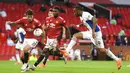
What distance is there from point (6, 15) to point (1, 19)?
1.29 meters

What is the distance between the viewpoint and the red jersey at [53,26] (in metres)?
16.8

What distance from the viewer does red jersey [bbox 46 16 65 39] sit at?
1681 cm

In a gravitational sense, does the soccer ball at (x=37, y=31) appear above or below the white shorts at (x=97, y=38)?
above

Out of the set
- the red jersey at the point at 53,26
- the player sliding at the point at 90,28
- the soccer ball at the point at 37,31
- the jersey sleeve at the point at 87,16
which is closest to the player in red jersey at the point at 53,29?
the red jersey at the point at 53,26

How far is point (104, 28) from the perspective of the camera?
137 feet

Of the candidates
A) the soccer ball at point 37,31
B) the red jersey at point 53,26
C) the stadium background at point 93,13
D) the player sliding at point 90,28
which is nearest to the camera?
the soccer ball at point 37,31

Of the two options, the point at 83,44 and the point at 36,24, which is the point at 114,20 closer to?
the point at 83,44

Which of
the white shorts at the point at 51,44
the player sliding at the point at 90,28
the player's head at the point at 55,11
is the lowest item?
the white shorts at the point at 51,44

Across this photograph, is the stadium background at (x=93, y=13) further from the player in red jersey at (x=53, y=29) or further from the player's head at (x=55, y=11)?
the player's head at (x=55, y=11)

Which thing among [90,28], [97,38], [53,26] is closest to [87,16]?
[90,28]

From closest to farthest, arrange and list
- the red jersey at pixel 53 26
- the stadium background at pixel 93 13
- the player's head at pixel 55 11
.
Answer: the player's head at pixel 55 11, the red jersey at pixel 53 26, the stadium background at pixel 93 13

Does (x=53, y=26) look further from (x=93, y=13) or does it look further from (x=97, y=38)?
(x=93, y=13)

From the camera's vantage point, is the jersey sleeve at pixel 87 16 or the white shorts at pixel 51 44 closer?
the jersey sleeve at pixel 87 16

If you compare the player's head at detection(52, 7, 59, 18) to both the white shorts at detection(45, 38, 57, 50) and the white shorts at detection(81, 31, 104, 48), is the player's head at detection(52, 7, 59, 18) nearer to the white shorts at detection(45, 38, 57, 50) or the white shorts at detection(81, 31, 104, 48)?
the white shorts at detection(45, 38, 57, 50)
